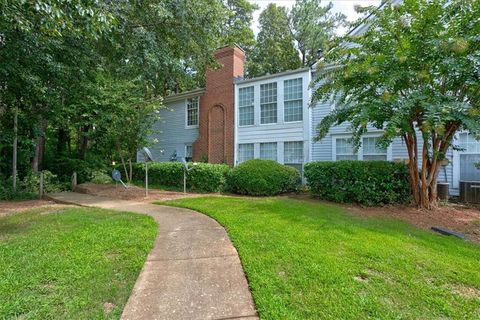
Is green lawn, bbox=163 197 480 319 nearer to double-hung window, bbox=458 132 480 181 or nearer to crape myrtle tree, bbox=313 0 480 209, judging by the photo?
crape myrtle tree, bbox=313 0 480 209

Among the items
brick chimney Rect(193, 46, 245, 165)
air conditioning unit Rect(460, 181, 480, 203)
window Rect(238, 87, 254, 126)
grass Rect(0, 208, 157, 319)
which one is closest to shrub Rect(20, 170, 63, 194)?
grass Rect(0, 208, 157, 319)

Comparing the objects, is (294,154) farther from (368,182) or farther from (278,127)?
(368,182)

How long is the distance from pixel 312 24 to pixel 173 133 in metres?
15.7

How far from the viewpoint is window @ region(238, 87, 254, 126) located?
13727 millimetres

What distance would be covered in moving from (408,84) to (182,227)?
238 inches

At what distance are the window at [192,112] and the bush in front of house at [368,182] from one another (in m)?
9.13

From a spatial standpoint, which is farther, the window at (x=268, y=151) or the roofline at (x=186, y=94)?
the roofline at (x=186, y=94)

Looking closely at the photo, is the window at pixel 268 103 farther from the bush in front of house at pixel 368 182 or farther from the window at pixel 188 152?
the bush in front of house at pixel 368 182

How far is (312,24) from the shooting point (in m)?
23.8

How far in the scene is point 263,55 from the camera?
24828 millimetres

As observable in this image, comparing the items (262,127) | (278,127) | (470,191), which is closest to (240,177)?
(278,127)

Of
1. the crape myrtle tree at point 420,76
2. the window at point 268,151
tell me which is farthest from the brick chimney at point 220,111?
the crape myrtle tree at point 420,76

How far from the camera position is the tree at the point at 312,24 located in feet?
77.9

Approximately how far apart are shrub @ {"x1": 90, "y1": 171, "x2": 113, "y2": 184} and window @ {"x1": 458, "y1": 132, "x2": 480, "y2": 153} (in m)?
13.9
